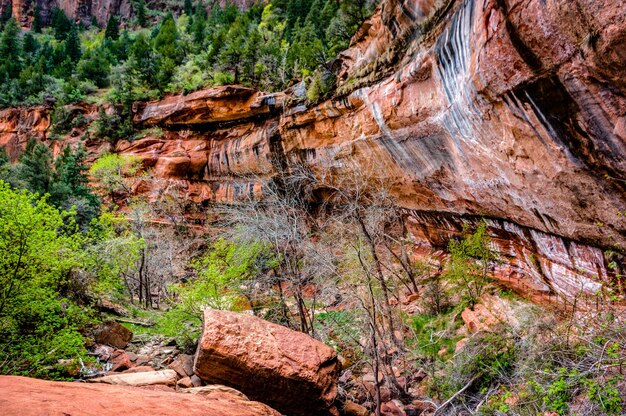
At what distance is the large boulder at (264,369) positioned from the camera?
6.73 metres

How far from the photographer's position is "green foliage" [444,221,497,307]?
10641mm

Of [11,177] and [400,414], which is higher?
[11,177]

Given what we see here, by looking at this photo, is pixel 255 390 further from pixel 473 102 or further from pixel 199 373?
pixel 473 102

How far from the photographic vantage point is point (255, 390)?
6.80m

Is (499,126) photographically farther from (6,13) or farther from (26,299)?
(6,13)

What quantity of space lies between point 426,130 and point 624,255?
5768 mm

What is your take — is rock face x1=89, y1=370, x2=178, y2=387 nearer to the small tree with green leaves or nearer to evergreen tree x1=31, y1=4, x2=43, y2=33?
the small tree with green leaves

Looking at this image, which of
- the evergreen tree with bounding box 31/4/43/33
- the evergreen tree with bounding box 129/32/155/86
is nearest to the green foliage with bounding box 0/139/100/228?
the evergreen tree with bounding box 129/32/155/86

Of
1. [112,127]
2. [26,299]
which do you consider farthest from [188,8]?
[26,299]

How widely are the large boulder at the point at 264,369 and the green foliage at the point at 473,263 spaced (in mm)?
5855

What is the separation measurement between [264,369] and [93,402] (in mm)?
3425

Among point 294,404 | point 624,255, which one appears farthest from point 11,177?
point 624,255

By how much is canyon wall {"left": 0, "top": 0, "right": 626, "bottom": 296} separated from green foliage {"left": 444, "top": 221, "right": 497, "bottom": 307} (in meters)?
0.54

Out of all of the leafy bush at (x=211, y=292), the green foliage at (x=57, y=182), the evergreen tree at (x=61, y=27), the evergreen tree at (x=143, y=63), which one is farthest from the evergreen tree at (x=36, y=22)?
the leafy bush at (x=211, y=292)
